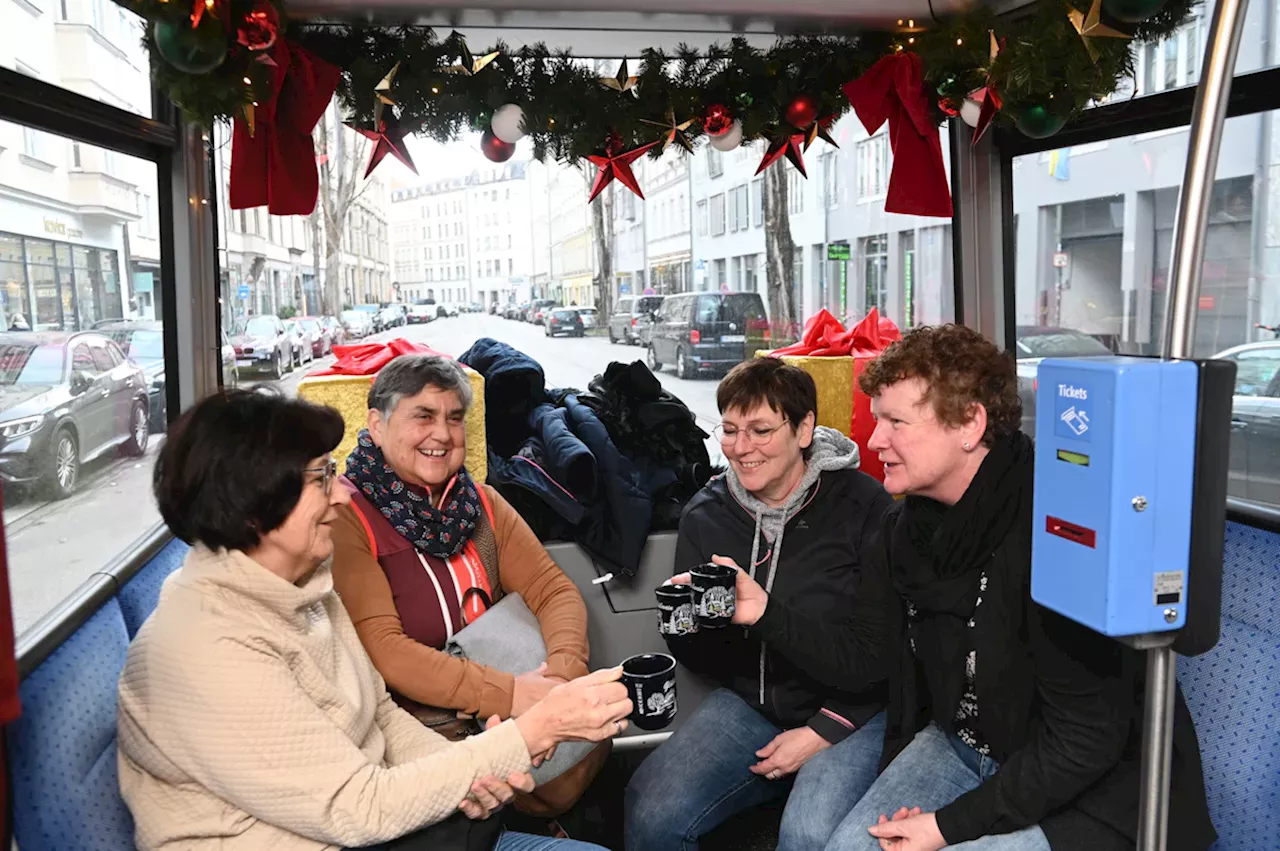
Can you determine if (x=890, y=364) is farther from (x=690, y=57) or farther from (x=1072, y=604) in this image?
(x=690, y=57)

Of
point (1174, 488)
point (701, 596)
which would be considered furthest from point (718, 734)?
point (1174, 488)

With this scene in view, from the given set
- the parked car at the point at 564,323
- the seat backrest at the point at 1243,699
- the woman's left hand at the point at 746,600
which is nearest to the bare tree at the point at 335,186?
the parked car at the point at 564,323

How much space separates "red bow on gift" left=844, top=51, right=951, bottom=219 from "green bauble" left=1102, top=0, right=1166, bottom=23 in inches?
31.9

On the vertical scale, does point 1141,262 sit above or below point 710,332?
above

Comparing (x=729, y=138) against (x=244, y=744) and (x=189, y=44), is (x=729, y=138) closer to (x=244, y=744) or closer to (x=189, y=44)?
(x=189, y=44)

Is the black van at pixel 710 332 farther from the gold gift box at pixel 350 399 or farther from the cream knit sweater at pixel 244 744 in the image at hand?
the cream knit sweater at pixel 244 744

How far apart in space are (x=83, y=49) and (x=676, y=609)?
192 cm

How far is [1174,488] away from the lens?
48.5 inches

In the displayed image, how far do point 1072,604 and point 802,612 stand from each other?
106 cm

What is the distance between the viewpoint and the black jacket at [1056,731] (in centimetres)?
162

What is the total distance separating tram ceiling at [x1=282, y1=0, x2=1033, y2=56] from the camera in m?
2.88

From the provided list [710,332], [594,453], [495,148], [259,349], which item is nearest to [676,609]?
[594,453]

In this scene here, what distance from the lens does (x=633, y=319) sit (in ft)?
13.8

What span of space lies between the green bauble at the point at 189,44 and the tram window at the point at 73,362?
0.37 m
